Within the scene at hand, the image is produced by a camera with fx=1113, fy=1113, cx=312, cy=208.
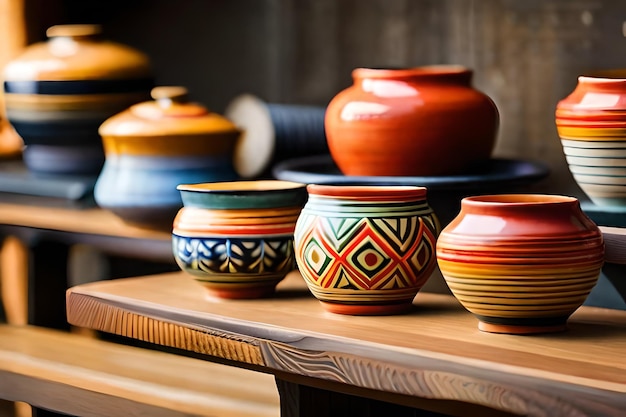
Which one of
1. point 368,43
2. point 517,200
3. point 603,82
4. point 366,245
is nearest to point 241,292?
point 366,245

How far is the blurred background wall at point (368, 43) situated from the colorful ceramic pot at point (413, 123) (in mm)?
141

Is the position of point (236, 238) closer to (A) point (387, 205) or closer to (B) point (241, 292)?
(B) point (241, 292)

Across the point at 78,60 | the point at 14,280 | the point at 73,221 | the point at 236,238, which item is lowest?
the point at 14,280

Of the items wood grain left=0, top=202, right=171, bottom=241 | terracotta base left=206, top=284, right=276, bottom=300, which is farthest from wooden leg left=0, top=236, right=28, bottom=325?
terracotta base left=206, top=284, right=276, bottom=300

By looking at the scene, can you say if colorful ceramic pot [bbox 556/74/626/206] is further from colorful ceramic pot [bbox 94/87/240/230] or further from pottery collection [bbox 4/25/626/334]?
colorful ceramic pot [bbox 94/87/240/230]

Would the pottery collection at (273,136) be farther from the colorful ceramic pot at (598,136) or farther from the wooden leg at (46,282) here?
the colorful ceramic pot at (598,136)

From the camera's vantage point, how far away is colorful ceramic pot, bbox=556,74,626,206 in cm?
97

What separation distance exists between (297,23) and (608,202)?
946 millimetres

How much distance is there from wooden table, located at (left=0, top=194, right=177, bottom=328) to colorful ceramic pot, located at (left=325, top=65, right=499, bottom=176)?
381mm

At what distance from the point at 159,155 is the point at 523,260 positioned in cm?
67

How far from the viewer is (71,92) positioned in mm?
1639

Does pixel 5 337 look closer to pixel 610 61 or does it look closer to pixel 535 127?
pixel 535 127

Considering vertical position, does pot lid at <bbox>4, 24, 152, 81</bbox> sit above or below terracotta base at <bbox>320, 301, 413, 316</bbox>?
above

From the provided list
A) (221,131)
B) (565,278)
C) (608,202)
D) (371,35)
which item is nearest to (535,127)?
(371,35)
